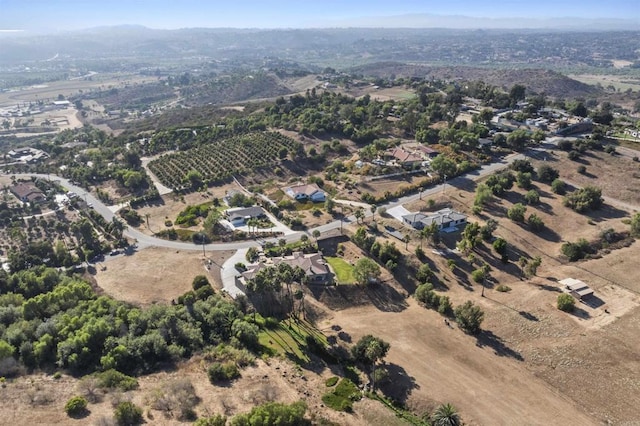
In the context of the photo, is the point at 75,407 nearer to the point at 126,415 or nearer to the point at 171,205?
the point at 126,415

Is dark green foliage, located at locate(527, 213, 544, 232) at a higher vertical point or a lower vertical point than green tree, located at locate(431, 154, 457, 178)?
lower

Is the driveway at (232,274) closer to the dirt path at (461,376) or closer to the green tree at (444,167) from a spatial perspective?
the dirt path at (461,376)

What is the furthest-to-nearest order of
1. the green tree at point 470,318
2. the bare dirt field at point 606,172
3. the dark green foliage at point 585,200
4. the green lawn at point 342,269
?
the bare dirt field at point 606,172 < the dark green foliage at point 585,200 < the green lawn at point 342,269 < the green tree at point 470,318

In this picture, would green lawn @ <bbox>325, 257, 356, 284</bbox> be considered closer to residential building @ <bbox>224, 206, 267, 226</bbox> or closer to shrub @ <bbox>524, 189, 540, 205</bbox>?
residential building @ <bbox>224, 206, 267, 226</bbox>

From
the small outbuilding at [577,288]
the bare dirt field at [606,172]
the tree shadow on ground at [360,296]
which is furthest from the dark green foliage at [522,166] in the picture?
the tree shadow on ground at [360,296]

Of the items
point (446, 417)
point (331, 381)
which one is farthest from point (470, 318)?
point (331, 381)

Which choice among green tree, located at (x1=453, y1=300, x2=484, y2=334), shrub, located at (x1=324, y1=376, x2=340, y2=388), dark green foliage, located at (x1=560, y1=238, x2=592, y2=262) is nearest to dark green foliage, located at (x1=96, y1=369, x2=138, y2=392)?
shrub, located at (x1=324, y1=376, x2=340, y2=388)
